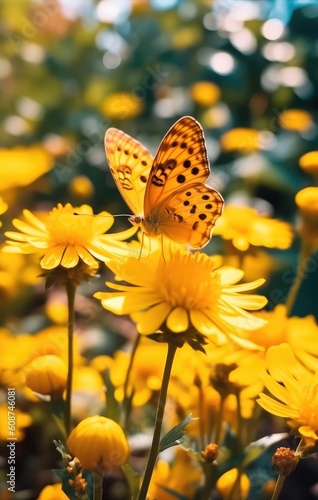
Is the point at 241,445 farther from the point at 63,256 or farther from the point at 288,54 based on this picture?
the point at 288,54

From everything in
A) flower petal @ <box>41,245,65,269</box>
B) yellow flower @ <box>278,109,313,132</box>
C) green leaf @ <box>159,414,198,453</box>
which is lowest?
green leaf @ <box>159,414,198,453</box>

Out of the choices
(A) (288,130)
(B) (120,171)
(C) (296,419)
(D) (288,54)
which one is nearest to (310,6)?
(D) (288,54)

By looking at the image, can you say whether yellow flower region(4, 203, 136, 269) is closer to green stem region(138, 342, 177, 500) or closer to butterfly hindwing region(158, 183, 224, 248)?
butterfly hindwing region(158, 183, 224, 248)

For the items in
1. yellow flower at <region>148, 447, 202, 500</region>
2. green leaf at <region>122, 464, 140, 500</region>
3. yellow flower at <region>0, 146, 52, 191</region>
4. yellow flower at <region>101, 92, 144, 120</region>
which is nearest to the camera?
green leaf at <region>122, 464, 140, 500</region>

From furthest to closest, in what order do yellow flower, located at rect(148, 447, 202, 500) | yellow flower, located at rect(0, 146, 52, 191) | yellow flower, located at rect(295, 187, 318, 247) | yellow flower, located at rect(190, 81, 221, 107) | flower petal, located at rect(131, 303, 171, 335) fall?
yellow flower, located at rect(190, 81, 221, 107) → yellow flower, located at rect(0, 146, 52, 191) → yellow flower, located at rect(295, 187, 318, 247) → yellow flower, located at rect(148, 447, 202, 500) → flower petal, located at rect(131, 303, 171, 335)

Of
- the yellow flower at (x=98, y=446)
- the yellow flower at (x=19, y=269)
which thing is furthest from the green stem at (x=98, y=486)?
the yellow flower at (x=19, y=269)

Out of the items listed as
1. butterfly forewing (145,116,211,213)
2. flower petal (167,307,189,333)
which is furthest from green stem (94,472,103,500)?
butterfly forewing (145,116,211,213)

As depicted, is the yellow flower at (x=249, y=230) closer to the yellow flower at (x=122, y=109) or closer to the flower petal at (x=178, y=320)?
the flower petal at (x=178, y=320)

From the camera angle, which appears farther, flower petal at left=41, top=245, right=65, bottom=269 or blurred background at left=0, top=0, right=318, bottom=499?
blurred background at left=0, top=0, right=318, bottom=499
